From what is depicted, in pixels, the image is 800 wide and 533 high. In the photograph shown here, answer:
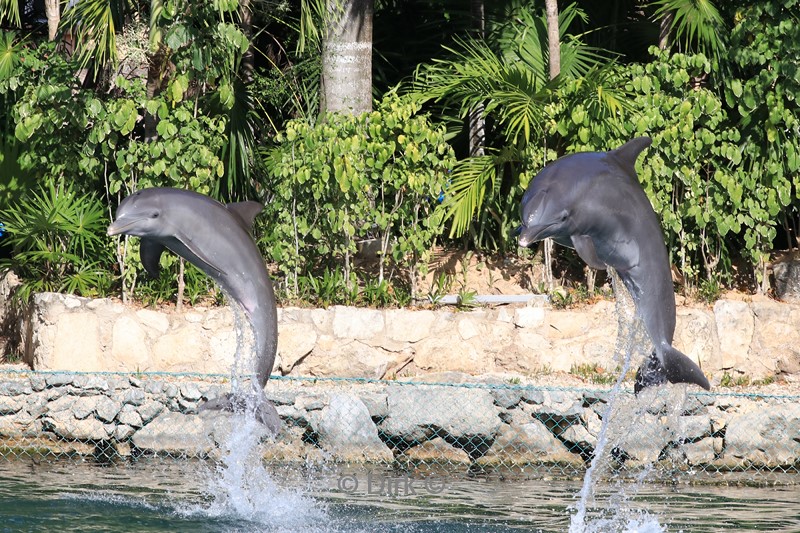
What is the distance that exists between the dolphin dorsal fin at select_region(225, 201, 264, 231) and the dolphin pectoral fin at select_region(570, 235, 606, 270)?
194cm

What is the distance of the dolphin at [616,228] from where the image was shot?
4.99 metres

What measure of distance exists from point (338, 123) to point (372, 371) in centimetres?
224

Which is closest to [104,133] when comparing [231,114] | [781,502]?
[231,114]

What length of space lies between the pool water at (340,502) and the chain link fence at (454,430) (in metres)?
0.25

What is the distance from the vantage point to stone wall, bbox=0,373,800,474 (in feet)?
29.8

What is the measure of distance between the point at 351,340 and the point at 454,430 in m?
1.75

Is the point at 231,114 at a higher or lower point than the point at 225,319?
higher

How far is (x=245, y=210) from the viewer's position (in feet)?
20.7

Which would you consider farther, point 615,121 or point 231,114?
point 231,114

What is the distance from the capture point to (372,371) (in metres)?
10.6

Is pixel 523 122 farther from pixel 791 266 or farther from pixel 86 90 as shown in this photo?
pixel 86 90

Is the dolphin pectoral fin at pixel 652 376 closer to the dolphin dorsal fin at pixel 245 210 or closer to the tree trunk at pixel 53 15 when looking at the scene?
the dolphin dorsal fin at pixel 245 210

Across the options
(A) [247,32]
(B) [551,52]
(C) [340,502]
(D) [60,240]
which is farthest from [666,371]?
(A) [247,32]

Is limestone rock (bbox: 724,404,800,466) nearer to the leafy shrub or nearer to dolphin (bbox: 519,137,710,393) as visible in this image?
the leafy shrub
